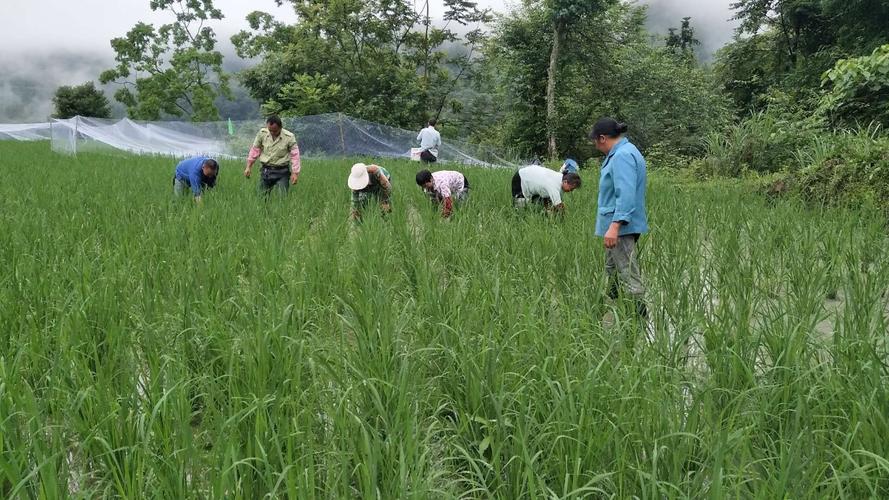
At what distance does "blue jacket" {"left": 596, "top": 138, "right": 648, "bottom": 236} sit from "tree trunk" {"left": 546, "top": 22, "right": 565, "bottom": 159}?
1414cm

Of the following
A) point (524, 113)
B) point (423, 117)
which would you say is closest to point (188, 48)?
point (423, 117)

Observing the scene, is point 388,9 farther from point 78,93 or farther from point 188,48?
point 78,93

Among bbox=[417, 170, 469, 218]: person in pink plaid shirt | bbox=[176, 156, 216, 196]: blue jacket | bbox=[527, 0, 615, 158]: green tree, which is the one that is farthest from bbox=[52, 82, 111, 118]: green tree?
bbox=[417, 170, 469, 218]: person in pink plaid shirt

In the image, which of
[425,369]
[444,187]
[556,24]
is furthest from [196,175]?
[556,24]

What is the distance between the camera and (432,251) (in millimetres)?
3443

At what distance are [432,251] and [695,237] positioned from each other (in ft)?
5.75

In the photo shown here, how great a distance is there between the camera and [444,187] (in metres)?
4.96

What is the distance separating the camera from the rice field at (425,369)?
4.28 ft

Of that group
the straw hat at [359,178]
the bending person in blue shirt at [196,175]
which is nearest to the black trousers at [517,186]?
the straw hat at [359,178]

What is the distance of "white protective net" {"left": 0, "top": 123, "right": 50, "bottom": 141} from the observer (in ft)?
67.5

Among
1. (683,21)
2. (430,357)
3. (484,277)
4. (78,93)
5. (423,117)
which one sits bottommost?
(430,357)

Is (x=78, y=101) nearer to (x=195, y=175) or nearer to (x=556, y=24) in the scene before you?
(x=556, y=24)

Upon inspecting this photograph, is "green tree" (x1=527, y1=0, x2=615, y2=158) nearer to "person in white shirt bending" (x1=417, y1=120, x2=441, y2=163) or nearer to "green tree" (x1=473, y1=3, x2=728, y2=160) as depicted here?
"green tree" (x1=473, y1=3, x2=728, y2=160)

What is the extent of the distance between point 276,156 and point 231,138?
27.7 ft
